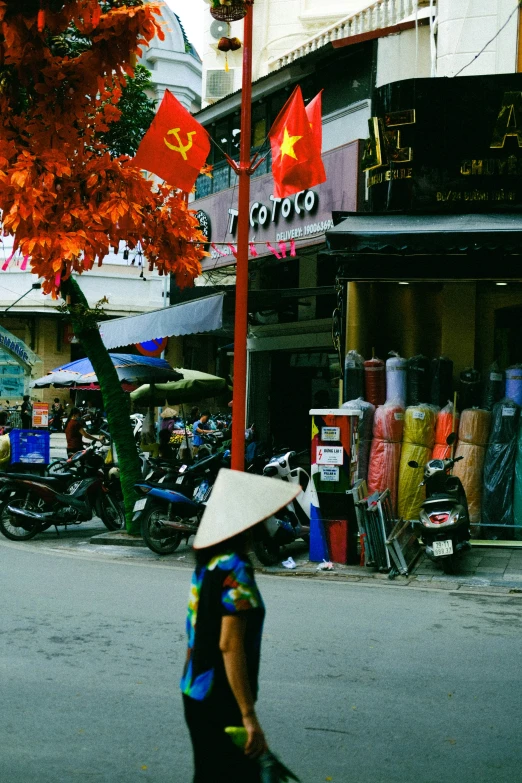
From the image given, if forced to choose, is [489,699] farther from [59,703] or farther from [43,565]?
[43,565]

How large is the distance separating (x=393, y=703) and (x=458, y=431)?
6.55 metres

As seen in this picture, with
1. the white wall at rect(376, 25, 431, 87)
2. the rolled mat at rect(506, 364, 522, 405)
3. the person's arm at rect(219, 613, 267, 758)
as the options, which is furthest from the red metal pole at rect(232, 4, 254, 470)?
the person's arm at rect(219, 613, 267, 758)

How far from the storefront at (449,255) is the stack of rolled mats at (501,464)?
0.09ft

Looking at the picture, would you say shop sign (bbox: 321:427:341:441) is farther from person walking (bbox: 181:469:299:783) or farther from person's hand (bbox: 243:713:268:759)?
person's hand (bbox: 243:713:268:759)

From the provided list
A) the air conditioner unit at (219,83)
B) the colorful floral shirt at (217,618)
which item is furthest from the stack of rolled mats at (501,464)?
the air conditioner unit at (219,83)

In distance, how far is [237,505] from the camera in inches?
126

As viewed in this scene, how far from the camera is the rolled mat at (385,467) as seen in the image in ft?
38.5

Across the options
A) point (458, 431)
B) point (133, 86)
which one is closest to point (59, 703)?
point (458, 431)

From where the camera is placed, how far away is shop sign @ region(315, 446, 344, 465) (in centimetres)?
1037

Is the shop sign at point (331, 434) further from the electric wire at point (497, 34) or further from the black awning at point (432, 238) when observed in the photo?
the electric wire at point (497, 34)

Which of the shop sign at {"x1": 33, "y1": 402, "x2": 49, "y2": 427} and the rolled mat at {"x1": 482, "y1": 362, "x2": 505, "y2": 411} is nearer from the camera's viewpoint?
the rolled mat at {"x1": 482, "y1": 362, "x2": 505, "y2": 411}

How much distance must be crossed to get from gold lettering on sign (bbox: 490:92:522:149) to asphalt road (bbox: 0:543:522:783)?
21.9 ft

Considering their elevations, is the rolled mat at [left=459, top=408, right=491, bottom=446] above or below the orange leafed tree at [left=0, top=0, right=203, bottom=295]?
below

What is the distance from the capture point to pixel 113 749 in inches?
188
